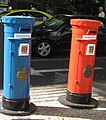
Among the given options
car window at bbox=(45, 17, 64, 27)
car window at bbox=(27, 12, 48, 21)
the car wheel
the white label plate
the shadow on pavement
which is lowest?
the shadow on pavement

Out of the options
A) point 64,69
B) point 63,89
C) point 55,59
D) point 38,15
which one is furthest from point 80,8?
point 63,89

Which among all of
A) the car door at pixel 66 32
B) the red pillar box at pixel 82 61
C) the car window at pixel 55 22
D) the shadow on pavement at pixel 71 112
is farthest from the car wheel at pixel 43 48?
the shadow on pavement at pixel 71 112

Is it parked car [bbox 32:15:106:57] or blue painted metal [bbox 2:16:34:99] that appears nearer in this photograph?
blue painted metal [bbox 2:16:34:99]

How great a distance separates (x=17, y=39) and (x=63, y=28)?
218 inches

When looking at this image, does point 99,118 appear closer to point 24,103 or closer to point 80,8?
Answer: point 24,103

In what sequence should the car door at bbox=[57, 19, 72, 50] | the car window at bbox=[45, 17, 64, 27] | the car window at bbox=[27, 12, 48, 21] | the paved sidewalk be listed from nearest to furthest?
1. the paved sidewalk
2. the car door at bbox=[57, 19, 72, 50]
3. the car window at bbox=[45, 17, 64, 27]
4. the car window at bbox=[27, 12, 48, 21]

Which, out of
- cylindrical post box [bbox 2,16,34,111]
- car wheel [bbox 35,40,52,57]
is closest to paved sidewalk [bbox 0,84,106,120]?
cylindrical post box [bbox 2,16,34,111]

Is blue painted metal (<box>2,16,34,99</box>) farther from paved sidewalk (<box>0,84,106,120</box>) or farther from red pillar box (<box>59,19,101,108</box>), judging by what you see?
red pillar box (<box>59,19,101,108</box>)

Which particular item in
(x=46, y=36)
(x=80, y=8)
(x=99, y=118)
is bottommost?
(x=99, y=118)

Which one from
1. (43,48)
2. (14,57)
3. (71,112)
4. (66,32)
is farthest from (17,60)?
(66,32)

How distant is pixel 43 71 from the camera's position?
8336mm

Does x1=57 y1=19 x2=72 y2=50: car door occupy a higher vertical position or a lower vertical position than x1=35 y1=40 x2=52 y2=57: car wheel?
higher

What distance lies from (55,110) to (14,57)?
114cm

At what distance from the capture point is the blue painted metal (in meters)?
4.90
